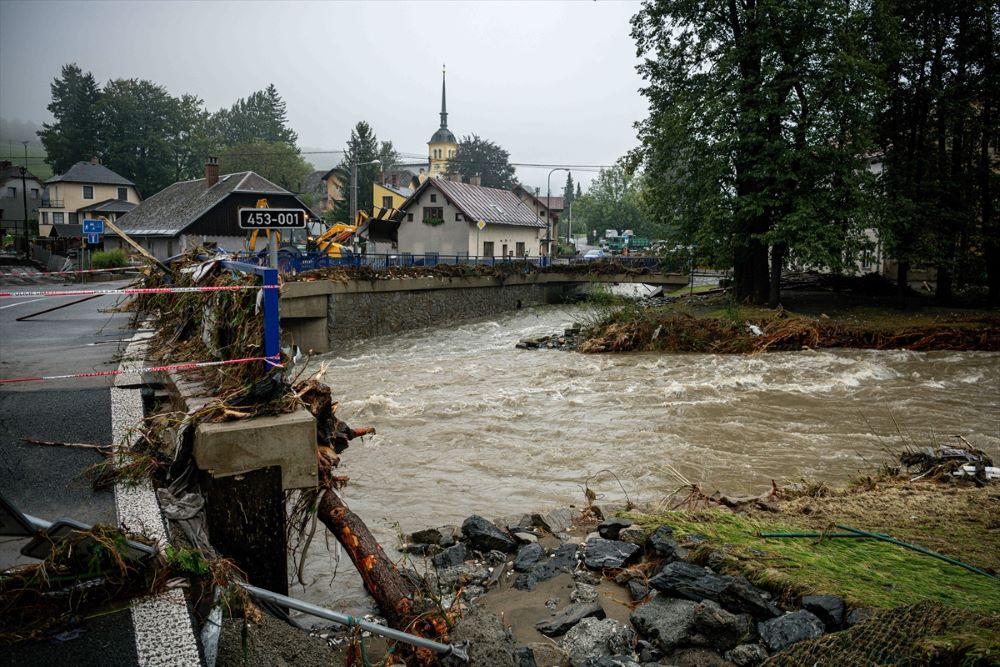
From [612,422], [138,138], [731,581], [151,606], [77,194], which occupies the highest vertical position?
[138,138]

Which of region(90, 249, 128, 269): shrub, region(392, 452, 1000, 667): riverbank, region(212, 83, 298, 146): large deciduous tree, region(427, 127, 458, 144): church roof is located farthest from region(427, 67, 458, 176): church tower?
region(392, 452, 1000, 667): riverbank

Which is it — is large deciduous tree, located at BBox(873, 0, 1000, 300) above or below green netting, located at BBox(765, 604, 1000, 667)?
above

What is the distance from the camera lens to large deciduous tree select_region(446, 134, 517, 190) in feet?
315

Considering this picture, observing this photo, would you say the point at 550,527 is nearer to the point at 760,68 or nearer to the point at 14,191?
the point at 760,68

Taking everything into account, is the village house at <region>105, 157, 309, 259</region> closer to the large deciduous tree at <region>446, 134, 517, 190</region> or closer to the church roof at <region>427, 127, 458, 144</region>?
the large deciduous tree at <region>446, 134, 517, 190</region>

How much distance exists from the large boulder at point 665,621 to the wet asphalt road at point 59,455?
3.05 metres

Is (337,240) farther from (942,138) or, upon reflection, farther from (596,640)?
(596,640)

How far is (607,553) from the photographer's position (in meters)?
5.86

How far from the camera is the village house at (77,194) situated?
6594 cm

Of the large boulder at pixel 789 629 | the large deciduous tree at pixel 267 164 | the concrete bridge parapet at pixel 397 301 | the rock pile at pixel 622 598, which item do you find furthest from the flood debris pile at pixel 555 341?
the large deciduous tree at pixel 267 164

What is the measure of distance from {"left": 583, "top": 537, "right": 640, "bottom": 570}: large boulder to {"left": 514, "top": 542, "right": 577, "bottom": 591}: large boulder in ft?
0.45

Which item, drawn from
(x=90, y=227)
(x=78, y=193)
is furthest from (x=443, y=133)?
(x=90, y=227)

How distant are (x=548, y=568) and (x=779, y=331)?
1800 centimetres

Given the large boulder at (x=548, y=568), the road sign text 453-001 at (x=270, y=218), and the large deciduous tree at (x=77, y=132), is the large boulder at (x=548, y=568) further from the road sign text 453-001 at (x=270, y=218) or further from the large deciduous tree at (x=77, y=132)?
the large deciduous tree at (x=77, y=132)
